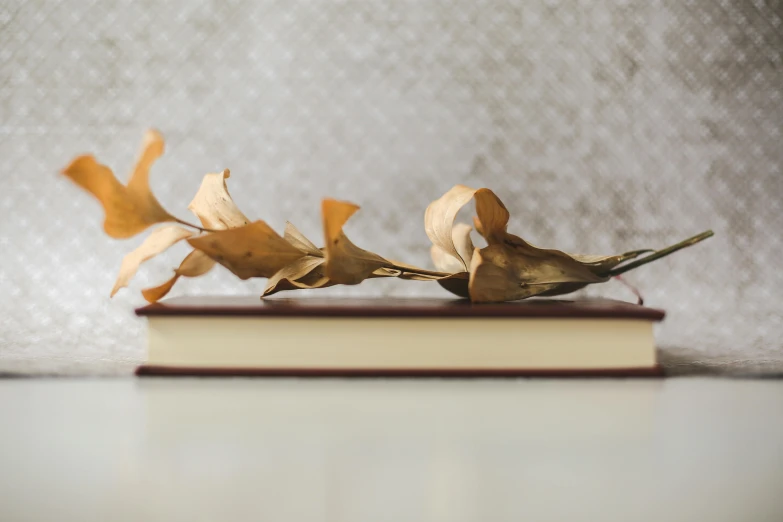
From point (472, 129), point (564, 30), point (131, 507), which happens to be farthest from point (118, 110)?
point (131, 507)

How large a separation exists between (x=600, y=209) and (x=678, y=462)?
0.51 m

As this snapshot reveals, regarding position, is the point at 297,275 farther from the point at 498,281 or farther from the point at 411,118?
the point at 411,118

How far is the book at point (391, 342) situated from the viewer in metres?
0.38

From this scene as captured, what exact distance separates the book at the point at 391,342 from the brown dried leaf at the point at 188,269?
0.09 ft

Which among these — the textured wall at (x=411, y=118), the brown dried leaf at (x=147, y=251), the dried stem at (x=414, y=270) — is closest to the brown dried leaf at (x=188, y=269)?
the brown dried leaf at (x=147, y=251)

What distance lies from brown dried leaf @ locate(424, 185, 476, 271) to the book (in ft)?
0.25

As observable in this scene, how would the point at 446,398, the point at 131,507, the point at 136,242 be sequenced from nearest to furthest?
the point at 131,507
the point at 446,398
the point at 136,242

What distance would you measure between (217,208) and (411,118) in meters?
0.34

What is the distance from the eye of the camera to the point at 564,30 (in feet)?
2.40

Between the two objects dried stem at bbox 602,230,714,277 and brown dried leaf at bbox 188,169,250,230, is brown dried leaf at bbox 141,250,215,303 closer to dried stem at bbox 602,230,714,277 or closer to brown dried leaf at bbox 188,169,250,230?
brown dried leaf at bbox 188,169,250,230

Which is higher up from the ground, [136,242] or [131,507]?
[136,242]

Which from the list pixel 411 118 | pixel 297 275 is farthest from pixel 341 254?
pixel 411 118

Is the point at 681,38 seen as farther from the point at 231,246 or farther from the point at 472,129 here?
the point at 231,246

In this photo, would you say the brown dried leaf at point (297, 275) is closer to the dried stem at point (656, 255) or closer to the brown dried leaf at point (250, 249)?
the brown dried leaf at point (250, 249)
